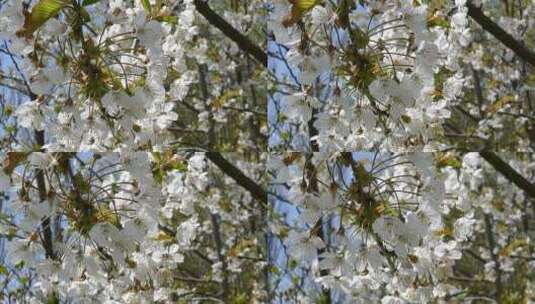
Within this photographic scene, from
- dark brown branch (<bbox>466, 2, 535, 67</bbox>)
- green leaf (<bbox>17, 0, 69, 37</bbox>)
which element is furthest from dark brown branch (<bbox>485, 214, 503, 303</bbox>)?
green leaf (<bbox>17, 0, 69, 37</bbox>)

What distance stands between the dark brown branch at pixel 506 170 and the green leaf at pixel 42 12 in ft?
5.54

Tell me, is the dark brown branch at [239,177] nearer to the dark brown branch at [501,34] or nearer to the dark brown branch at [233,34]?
the dark brown branch at [233,34]

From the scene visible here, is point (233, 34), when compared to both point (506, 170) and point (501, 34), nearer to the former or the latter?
point (501, 34)

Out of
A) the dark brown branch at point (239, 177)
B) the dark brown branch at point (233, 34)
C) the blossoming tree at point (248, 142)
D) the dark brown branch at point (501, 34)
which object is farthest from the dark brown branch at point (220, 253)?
the dark brown branch at point (501, 34)

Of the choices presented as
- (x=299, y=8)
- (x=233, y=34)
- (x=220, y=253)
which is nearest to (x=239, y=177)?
(x=220, y=253)

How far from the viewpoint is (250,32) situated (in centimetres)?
219

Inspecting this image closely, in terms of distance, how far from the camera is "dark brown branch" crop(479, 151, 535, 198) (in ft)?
8.32

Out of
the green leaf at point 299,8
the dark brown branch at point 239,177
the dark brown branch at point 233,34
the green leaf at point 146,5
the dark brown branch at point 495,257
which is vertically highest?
the dark brown branch at point 233,34

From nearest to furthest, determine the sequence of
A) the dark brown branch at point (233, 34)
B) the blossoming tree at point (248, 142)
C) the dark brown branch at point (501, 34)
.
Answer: the blossoming tree at point (248, 142) < the dark brown branch at point (233, 34) < the dark brown branch at point (501, 34)

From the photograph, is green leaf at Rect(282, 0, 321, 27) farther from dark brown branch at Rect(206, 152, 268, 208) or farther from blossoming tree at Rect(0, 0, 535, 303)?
dark brown branch at Rect(206, 152, 268, 208)

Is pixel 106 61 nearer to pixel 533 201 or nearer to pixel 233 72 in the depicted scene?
pixel 233 72

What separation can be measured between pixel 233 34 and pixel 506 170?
3.91 ft

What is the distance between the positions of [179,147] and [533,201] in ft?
5.96

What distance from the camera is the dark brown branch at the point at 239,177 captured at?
2.31 metres
